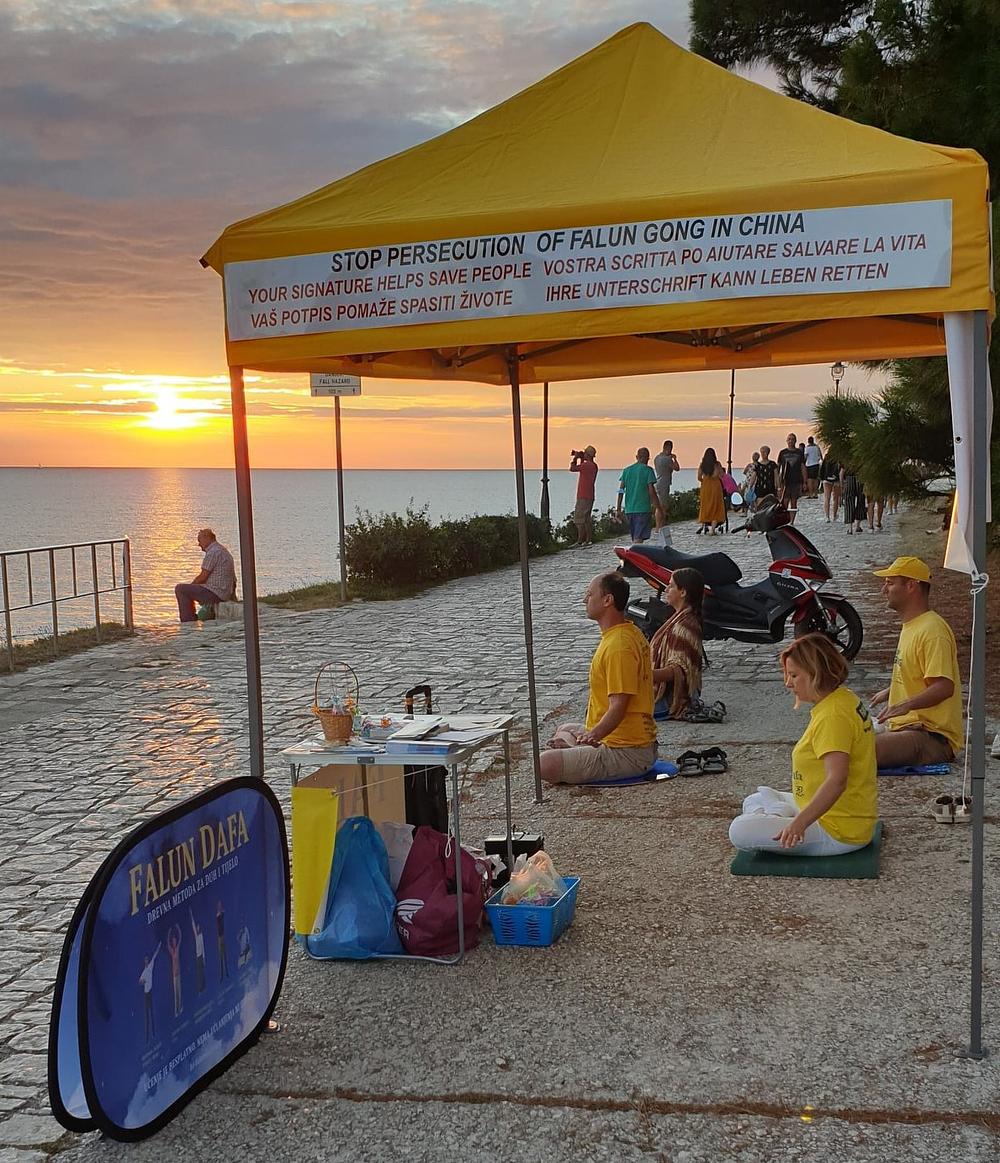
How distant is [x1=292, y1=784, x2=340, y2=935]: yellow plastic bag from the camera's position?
16.3 ft

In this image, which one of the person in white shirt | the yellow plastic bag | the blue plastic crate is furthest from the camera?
the person in white shirt

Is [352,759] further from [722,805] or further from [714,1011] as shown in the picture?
[722,805]

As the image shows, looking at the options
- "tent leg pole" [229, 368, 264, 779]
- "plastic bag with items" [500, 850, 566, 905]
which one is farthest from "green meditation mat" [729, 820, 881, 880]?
"tent leg pole" [229, 368, 264, 779]

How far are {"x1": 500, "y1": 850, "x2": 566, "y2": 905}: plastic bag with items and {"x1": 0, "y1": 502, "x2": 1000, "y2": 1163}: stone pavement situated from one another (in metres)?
0.20

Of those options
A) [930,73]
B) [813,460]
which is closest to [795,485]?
[813,460]

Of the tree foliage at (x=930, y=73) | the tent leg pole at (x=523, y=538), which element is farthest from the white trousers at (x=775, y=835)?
the tree foliage at (x=930, y=73)

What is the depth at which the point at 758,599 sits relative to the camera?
11.4 meters

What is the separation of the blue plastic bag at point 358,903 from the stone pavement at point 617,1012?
0.28 ft

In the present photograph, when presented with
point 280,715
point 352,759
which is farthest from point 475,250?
point 280,715

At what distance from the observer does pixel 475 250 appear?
492 cm

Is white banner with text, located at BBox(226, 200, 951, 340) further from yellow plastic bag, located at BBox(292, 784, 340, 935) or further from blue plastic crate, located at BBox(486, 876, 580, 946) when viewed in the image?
blue plastic crate, located at BBox(486, 876, 580, 946)

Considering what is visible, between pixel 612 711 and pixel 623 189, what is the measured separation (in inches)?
132

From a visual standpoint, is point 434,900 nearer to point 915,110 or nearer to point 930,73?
point 915,110

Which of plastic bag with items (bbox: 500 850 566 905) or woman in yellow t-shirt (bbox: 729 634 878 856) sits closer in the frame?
plastic bag with items (bbox: 500 850 566 905)
